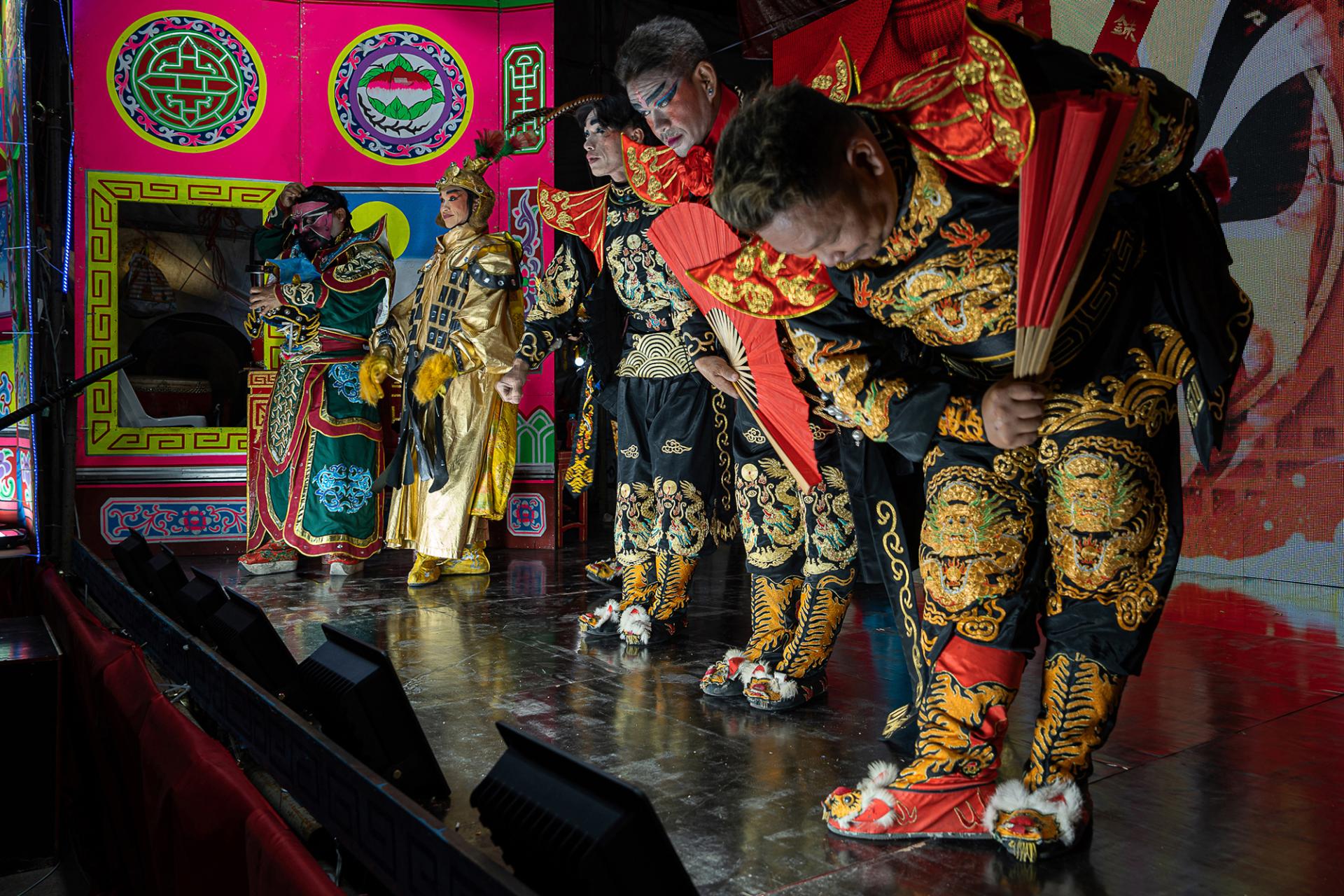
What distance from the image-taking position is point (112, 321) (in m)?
5.09

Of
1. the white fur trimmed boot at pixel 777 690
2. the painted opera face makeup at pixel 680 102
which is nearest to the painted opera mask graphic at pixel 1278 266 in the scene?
the white fur trimmed boot at pixel 777 690

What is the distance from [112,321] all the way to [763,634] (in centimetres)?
439

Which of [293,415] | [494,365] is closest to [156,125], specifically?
[293,415]

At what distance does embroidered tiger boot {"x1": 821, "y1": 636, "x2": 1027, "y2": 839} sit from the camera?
1390 millimetres

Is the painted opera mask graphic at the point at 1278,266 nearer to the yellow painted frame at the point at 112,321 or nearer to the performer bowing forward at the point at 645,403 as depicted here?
the performer bowing forward at the point at 645,403

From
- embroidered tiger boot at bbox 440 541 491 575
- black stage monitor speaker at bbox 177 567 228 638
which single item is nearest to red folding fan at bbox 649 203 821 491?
black stage monitor speaker at bbox 177 567 228 638

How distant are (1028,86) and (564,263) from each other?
2.05 m

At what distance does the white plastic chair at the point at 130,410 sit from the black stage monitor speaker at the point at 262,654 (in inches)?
153

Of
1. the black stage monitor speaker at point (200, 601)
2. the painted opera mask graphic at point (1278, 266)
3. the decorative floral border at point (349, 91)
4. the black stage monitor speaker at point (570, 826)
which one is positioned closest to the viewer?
the black stage monitor speaker at point (570, 826)

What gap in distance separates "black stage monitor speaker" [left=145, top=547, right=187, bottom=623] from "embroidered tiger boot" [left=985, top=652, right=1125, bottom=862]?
1959 mm

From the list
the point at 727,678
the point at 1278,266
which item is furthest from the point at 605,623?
the point at 1278,266

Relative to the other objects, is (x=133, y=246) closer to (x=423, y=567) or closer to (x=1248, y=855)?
(x=423, y=567)

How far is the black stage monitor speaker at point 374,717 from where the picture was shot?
1.42 m

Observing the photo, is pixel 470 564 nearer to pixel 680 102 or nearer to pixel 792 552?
pixel 792 552
